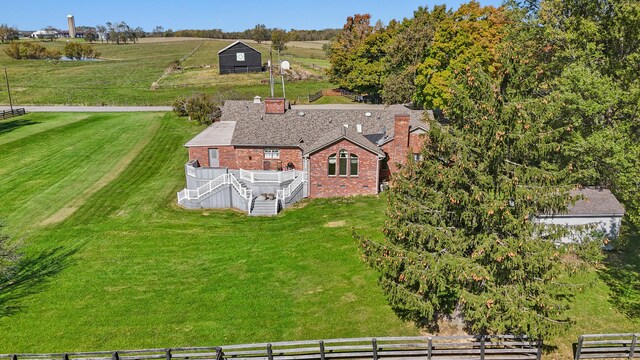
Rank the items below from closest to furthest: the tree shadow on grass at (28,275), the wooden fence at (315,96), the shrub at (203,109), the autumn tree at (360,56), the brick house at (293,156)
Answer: the tree shadow on grass at (28,275) < the brick house at (293,156) < the shrub at (203,109) < the autumn tree at (360,56) < the wooden fence at (315,96)

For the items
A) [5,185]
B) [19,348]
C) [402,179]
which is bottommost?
[19,348]

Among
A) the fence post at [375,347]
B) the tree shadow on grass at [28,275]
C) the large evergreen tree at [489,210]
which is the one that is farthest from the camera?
the tree shadow on grass at [28,275]

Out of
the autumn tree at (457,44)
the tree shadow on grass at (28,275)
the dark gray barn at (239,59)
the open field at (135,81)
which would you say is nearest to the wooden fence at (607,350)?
the tree shadow on grass at (28,275)

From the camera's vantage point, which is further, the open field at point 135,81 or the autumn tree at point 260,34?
the autumn tree at point 260,34

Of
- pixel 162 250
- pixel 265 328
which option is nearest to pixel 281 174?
pixel 162 250

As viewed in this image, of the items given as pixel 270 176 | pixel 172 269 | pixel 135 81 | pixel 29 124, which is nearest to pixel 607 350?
pixel 172 269

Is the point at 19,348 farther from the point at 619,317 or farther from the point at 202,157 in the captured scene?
the point at 619,317

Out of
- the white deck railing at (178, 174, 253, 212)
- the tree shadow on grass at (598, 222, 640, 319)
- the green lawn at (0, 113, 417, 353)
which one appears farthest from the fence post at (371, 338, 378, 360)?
the white deck railing at (178, 174, 253, 212)

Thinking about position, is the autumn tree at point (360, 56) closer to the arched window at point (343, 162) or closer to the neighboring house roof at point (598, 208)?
the arched window at point (343, 162)

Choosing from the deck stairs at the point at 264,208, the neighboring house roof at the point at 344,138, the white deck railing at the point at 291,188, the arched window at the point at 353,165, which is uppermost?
the neighboring house roof at the point at 344,138
